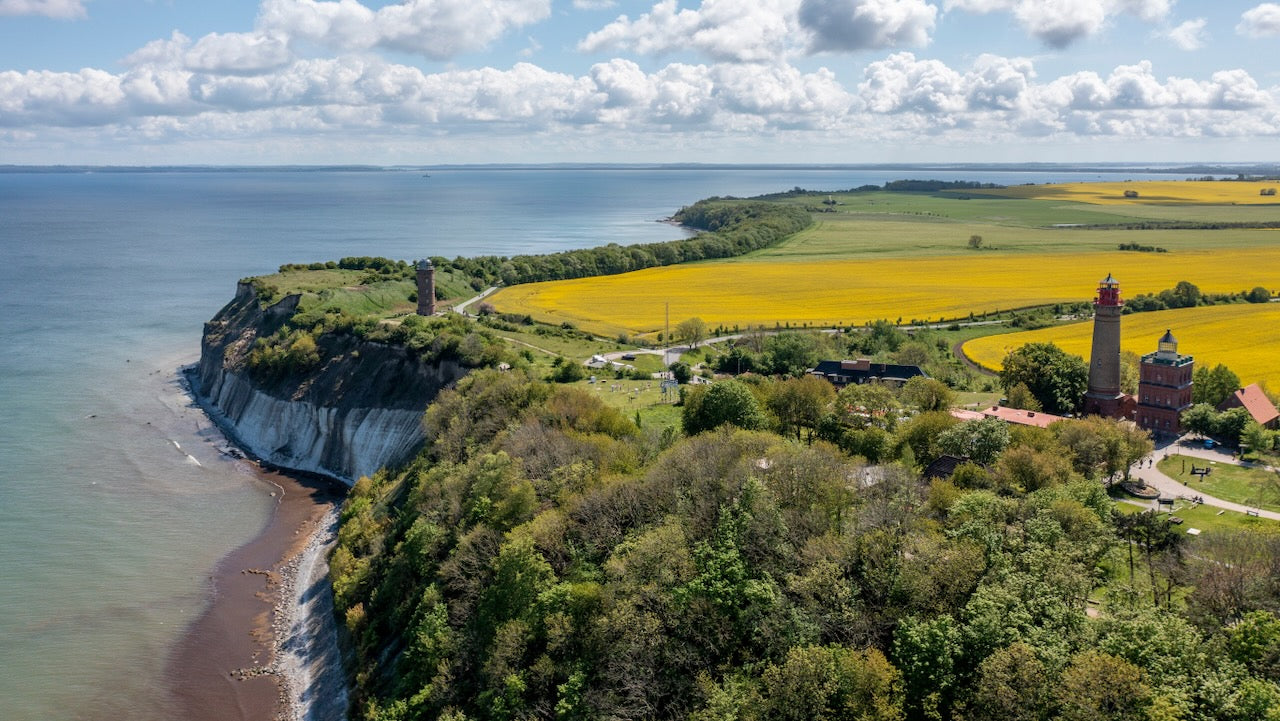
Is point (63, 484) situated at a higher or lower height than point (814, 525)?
lower

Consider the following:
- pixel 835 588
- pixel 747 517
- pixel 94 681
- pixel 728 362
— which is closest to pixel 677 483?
pixel 747 517

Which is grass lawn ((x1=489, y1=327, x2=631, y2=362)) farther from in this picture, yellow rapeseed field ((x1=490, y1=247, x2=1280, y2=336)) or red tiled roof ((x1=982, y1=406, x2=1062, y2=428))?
red tiled roof ((x1=982, y1=406, x2=1062, y2=428))

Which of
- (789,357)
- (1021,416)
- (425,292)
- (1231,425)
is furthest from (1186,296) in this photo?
(425,292)

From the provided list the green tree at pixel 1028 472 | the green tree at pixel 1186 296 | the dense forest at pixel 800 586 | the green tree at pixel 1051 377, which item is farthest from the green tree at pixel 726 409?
the green tree at pixel 1186 296

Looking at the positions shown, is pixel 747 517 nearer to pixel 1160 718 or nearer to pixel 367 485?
pixel 1160 718

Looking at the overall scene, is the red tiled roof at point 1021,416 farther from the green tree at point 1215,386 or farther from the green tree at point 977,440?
the green tree at point 1215,386
